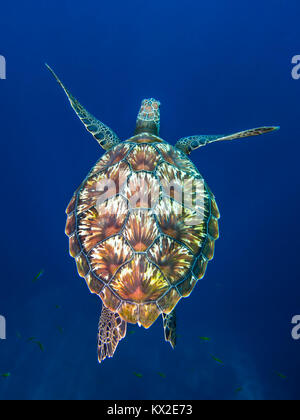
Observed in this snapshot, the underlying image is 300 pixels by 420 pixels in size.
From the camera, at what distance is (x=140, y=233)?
69.4 inches

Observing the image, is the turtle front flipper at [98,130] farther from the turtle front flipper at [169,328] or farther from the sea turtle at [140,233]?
the turtle front flipper at [169,328]

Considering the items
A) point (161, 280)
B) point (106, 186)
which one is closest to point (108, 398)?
point (161, 280)

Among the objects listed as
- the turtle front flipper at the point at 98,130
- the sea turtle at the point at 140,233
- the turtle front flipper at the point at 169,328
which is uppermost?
the turtle front flipper at the point at 98,130

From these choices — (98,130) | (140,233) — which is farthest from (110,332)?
(98,130)

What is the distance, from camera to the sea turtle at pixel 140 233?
5.68 ft

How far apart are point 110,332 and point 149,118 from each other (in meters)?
2.43

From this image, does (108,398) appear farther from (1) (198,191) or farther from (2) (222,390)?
(1) (198,191)

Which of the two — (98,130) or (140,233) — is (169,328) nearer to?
(140,233)

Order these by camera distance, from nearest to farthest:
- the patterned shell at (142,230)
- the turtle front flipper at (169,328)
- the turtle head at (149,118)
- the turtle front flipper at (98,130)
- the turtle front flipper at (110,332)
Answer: the patterned shell at (142,230)
the turtle front flipper at (110,332)
the turtle front flipper at (169,328)
the turtle front flipper at (98,130)
the turtle head at (149,118)

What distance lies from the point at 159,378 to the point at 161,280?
2750 mm

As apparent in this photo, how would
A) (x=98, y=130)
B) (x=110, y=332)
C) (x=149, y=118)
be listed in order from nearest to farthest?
(x=110, y=332), (x=98, y=130), (x=149, y=118)

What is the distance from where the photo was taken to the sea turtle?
1.73 metres

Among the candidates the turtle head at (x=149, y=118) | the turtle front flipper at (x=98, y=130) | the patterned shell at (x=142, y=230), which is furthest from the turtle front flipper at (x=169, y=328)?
the turtle head at (x=149, y=118)

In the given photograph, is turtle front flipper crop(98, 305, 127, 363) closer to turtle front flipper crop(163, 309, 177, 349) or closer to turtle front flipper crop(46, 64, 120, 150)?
turtle front flipper crop(163, 309, 177, 349)
